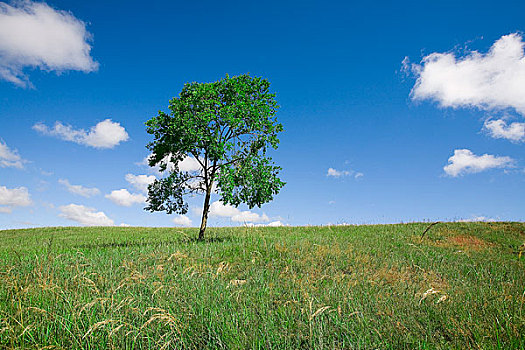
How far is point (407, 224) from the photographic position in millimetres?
26344

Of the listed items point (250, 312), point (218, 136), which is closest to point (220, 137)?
point (218, 136)

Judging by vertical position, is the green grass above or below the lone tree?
below

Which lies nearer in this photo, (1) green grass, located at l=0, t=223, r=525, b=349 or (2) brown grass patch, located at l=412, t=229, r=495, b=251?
(1) green grass, located at l=0, t=223, r=525, b=349

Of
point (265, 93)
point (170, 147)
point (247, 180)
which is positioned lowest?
point (247, 180)

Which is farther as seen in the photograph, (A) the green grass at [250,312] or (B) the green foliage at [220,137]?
(B) the green foliage at [220,137]

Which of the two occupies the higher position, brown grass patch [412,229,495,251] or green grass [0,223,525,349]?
brown grass patch [412,229,495,251]

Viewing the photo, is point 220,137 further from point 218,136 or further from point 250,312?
point 250,312

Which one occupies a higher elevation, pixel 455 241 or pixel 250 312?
pixel 455 241

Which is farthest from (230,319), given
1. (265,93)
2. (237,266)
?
(265,93)

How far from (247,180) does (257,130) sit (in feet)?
12.0

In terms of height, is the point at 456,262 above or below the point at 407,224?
below

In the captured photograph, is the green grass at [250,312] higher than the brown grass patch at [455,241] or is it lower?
lower

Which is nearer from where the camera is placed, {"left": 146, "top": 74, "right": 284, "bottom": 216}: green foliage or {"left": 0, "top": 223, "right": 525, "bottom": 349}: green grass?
{"left": 0, "top": 223, "right": 525, "bottom": 349}: green grass

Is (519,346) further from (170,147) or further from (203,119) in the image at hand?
(170,147)
